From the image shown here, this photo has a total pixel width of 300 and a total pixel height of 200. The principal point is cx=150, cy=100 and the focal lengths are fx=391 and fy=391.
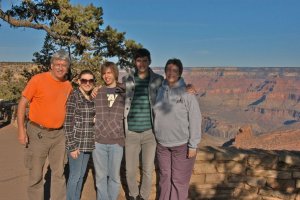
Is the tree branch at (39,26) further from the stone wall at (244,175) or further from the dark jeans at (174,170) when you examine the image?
the dark jeans at (174,170)

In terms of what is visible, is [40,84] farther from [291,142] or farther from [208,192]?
→ [291,142]

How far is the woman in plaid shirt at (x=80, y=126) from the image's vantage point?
450cm

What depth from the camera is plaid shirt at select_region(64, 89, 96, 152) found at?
14.7ft

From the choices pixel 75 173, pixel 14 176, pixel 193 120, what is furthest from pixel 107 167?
pixel 14 176

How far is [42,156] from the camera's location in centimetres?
457

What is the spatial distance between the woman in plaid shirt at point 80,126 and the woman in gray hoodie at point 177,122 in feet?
2.58

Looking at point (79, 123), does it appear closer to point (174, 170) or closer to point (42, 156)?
point (42, 156)

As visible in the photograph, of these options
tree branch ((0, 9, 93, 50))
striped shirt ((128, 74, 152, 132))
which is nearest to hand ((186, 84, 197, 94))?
striped shirt ((128, 74, 152, 132))

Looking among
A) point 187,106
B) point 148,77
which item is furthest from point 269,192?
point 148,77

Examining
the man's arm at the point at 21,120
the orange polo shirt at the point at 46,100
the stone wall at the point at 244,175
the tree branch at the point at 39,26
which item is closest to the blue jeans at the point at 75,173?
the orange polo shirt at the point at 46,100

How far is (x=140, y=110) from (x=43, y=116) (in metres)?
1.12

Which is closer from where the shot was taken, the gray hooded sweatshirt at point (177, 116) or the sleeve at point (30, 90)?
the sleeve at point (30, 90)

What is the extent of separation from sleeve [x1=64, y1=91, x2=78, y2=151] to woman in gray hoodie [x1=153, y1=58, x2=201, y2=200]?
0.95m

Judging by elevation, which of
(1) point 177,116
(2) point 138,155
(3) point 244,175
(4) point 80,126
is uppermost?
(1) point 177,116
